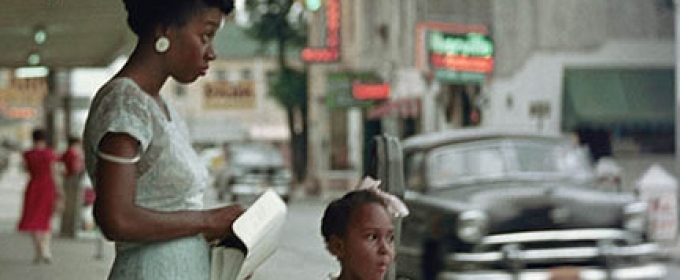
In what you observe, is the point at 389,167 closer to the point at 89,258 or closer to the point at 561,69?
the point at 89,258

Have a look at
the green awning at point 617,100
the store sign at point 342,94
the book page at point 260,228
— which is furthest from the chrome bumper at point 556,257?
the store sign at point 342,94

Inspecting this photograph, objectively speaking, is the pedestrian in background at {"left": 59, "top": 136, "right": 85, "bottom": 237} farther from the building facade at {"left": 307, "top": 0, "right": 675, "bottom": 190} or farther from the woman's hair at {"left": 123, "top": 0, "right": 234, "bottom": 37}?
the woman's hair at {"left": 123, "top": 0, "right": 234, "bottom": 37}

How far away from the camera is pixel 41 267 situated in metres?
13.1

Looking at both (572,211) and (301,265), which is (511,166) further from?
(301,265)

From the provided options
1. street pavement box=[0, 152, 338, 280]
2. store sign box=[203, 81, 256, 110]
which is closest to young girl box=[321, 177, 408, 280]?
street pavement box=[0, 152, 338, 280]

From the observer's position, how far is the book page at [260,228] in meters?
3.25

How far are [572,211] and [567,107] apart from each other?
76.1ft

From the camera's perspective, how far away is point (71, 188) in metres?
18.7

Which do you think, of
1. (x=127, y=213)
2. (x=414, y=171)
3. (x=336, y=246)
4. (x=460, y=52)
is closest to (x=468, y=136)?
(x=414, y=171)

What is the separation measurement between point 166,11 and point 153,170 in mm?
387

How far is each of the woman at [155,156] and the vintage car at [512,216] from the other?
676 centimetres

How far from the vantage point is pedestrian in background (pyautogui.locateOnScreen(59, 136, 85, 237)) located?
18.4m

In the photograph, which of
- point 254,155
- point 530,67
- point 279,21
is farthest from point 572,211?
point 279,21

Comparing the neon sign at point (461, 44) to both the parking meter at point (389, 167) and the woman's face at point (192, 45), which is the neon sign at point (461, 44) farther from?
the woman's face at point (192, 45)
